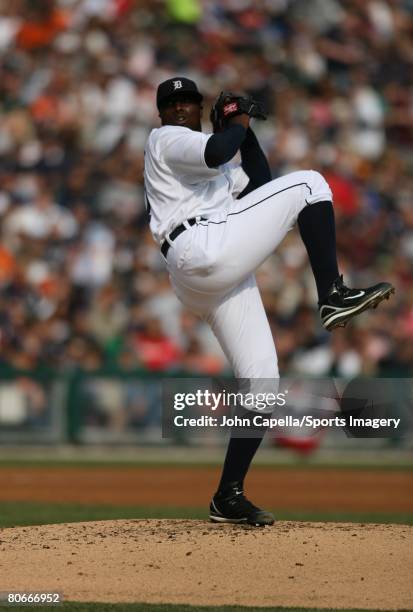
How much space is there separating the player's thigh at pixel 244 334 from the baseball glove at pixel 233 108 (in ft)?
2.58

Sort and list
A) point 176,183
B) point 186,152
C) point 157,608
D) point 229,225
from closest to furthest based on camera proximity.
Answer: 1. point 157,608
2. point 186,152
3. point 229,225
4. point 176,183

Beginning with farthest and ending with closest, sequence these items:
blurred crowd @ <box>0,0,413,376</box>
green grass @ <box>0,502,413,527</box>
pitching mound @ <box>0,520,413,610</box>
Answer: blurred crowd @ <box>0,0,413,376</box>
green grass @ <box>0,502,413,527</box>
pitching mound @ <box>0,520,413,610</box>

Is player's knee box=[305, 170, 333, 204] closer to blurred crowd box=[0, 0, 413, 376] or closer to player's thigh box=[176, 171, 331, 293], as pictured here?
player's thigh box=[176, 171, 331, 293]

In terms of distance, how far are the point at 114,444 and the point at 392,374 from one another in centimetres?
362

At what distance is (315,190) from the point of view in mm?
5234

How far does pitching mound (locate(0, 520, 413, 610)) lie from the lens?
15.0ft

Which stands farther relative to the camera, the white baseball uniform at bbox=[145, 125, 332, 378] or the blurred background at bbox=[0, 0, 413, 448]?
the blurred background at bbox=[0, 0, 413, 448]

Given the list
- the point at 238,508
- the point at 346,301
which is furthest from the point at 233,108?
the point at 238,508

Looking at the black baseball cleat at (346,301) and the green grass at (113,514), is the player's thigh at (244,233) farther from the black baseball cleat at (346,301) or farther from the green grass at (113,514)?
the green grass at (113,514)

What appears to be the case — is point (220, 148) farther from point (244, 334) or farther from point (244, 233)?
point (244, 334)

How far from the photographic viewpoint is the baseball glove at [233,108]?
5.18 m

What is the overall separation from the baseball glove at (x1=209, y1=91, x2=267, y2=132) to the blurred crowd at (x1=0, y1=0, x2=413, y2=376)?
8.11 meters

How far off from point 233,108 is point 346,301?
103 centimetres

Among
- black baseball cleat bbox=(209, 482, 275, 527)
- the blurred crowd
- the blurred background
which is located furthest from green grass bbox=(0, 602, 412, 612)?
the blurred crowd
